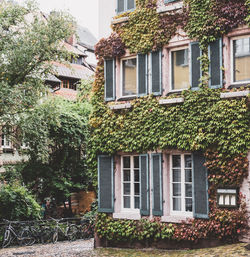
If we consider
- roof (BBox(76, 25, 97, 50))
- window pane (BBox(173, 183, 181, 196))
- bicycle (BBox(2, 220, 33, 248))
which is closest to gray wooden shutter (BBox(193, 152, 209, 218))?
window pane (BBox(173, 183, 181, 196))

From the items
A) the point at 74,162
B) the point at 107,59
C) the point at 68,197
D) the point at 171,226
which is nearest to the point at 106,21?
the point at 107,59

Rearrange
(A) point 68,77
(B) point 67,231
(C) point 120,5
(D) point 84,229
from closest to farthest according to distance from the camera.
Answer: (C) point 120,5 < (B) point 67,231 < (D) point 84,229 < (A) point 68,77

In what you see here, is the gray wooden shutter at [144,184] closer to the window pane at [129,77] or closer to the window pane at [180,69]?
the window pane at [129,77]

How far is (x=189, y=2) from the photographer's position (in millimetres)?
12695

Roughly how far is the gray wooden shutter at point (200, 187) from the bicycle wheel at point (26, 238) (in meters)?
8.07

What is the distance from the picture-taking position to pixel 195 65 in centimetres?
1255

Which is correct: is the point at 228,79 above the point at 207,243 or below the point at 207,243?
above

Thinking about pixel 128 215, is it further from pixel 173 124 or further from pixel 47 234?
pixel 47 234

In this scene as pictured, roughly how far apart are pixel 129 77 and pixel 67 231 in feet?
26.2

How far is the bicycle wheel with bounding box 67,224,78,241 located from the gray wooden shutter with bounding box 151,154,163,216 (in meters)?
6.96

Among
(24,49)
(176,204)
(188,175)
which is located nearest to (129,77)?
(188,175)

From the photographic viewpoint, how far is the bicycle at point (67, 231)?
1831 cm

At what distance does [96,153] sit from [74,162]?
1166 cm

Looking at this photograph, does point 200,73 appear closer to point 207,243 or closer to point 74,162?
point 207,243
